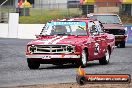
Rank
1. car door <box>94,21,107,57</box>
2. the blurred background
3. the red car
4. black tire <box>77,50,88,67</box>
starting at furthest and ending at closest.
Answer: the blurred background, car door <box>94,21,107,57</box>, black tire <box>77,50,88,67</box>, the red car

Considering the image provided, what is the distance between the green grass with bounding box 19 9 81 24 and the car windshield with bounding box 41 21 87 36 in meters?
31.8

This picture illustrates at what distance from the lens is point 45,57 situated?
18.2 metres

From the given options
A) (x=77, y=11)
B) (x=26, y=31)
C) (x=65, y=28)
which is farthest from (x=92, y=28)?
(x=77, y=11)

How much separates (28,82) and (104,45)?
672 cm

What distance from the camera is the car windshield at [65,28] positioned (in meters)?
19.4

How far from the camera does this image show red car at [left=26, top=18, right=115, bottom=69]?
18234mm

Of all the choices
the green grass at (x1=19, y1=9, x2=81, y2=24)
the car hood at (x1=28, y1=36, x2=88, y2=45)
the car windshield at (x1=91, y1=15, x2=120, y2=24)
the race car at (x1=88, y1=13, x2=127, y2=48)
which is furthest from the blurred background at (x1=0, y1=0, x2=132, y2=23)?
the car hood at (x1=28, y1=36, x2=88, y2=45)

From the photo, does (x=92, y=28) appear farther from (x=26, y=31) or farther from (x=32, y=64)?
(x=26, y=31)

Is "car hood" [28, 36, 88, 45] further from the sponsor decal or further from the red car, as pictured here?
the sponsor decal

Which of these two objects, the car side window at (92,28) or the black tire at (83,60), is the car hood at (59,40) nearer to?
the black tire at (83,60)

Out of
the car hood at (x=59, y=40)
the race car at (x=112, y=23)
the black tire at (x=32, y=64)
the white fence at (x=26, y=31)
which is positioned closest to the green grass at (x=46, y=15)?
the white fence at (x=26, y=31)

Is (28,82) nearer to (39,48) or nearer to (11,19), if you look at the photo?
(39,48)

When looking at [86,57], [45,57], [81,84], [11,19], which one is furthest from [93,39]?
[11,19]

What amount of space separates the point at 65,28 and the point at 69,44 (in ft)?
4.70
